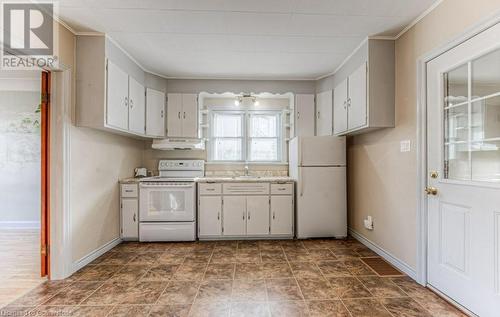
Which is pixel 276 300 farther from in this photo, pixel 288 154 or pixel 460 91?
pixel 288 154

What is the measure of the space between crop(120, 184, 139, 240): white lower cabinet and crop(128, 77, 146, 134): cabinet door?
83cm

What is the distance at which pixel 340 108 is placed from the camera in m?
3.39

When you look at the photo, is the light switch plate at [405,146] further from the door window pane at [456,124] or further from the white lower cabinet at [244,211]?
the white lower cabinet at [244,211]

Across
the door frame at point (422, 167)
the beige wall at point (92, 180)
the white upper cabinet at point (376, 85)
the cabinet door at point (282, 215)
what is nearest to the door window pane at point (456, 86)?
the door frame at point (422, 167)

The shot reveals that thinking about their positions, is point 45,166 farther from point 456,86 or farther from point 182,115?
point 456,86

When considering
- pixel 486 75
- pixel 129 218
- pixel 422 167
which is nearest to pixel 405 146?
pixel 422 167

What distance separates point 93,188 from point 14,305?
4.00ft

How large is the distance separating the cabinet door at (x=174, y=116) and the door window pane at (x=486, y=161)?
138 inches

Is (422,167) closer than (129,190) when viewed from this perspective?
Yes

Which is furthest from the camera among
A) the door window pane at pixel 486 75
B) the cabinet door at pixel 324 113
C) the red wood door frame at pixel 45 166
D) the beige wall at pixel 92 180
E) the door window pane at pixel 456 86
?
the cabinet door at pixel 324 113

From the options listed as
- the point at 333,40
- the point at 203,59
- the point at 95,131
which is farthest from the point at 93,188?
the point at 333,40

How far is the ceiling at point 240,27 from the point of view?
2.11 meters

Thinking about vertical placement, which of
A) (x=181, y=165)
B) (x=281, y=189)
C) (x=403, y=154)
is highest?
(x=403, y=154)

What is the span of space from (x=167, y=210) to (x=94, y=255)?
958mm
